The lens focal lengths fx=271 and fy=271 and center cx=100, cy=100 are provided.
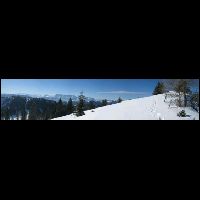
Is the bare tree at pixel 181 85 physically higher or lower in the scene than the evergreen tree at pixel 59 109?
higher

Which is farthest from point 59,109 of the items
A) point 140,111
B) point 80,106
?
point 140,111

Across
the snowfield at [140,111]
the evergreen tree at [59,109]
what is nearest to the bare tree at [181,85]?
the snowfield at [140,111]

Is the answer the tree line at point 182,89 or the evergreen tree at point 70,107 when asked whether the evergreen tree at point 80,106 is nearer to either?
the evergreen tree at point 70,107

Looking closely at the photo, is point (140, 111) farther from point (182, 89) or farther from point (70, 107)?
point (70, 107)
